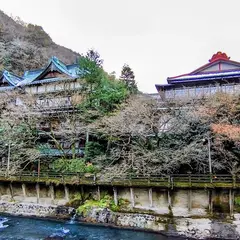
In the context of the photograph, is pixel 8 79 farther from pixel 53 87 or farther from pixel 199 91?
pixel 199 91

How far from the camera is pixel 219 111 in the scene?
16.6 meters

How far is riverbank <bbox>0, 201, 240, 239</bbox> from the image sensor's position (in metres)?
13.0

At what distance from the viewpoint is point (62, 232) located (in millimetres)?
14227

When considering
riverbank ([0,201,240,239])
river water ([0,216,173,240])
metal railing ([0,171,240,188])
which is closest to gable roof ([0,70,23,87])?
metal railing ([0,171,240,188])

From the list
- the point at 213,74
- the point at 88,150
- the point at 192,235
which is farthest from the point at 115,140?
the point at 213,74

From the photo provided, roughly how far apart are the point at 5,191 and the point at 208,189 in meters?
15.1

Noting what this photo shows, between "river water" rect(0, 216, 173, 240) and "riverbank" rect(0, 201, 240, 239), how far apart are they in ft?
1.62

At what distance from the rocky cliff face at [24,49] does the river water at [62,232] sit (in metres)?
30.6

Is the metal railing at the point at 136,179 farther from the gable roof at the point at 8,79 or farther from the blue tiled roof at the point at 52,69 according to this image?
the gable roof at the point at 8,79

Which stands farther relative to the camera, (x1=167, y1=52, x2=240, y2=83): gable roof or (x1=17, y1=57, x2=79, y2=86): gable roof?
(x1=17, y1=57, x2=79, y2=86): gable roof

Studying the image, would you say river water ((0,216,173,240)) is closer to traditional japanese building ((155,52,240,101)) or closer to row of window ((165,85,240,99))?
traditional japanese building ((155,52,240,101))

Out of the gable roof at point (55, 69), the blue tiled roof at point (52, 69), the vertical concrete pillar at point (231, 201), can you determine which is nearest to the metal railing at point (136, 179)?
the vertical concrete pillar at point (231, 201)

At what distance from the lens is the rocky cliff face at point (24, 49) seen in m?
44.9

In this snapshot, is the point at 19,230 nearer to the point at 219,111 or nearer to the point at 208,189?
the point at 208,189
